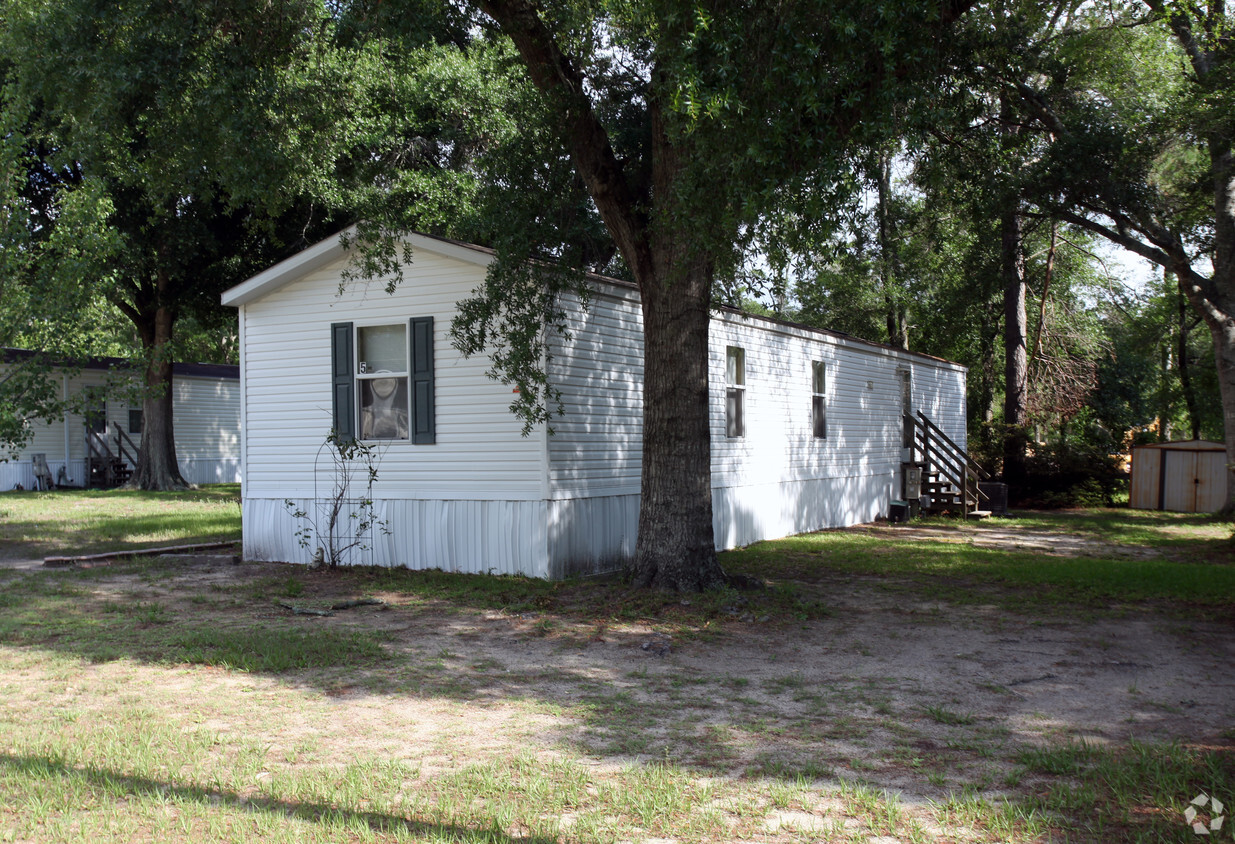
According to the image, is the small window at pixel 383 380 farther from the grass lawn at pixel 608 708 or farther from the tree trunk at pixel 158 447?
the tree trunk at pixel 158 447

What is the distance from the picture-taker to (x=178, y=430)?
28.8 meters

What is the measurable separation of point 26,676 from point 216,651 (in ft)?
3.87

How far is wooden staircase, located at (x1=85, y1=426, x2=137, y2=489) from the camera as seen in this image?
87.0 ft

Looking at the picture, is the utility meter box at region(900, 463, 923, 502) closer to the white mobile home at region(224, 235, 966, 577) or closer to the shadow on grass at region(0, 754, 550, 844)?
the white mobile home at region(224, 235, 966, 577)

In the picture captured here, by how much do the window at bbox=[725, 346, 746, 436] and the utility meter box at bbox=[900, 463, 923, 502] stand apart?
755 centimetres

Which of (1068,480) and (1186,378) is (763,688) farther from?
(1186,378)

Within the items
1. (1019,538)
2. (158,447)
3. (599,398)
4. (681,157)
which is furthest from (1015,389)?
(158,447)

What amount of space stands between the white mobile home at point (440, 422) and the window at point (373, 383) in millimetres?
17

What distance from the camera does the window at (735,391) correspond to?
13430 millimetres

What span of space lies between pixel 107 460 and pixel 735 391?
2063cm

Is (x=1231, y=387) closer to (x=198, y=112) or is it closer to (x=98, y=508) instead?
(x=198, y=112)

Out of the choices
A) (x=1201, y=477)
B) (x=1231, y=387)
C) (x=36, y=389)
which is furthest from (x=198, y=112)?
(x=1201, y=477)

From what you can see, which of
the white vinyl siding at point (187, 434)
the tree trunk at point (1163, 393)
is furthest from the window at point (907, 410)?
the white vinyl siding at point (187, 434)

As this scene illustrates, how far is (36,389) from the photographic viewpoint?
479 inches
